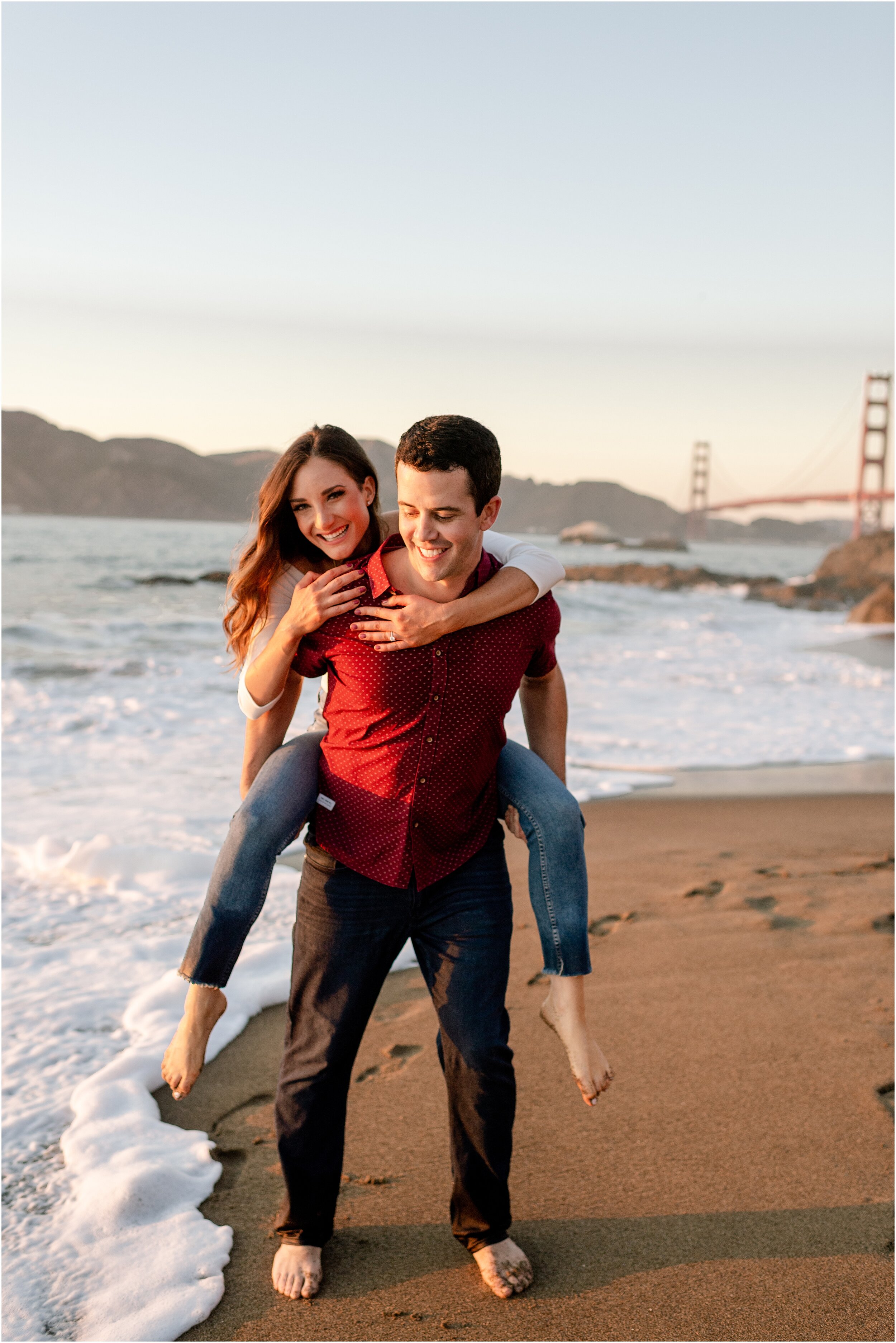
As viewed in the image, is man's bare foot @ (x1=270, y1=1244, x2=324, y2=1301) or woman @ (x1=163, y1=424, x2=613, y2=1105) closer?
woman @ (x1=163, y1=424, x2=613, y2=1105)

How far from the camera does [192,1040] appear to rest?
1604 mm

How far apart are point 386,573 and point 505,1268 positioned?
1219 mm

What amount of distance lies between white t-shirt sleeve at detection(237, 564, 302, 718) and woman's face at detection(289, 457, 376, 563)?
3.5 inches

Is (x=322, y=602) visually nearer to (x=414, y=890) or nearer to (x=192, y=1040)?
(x=414, y=890)

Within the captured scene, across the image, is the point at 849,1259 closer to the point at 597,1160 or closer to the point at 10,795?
the point at 597,1160

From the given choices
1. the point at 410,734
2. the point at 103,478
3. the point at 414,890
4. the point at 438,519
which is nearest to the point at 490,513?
the point at 438,519

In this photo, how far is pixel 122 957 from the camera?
3.16 m

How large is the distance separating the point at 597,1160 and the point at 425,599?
1284mm

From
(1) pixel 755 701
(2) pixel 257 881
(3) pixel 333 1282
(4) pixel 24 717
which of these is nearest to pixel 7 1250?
(3) pixel 333 1282

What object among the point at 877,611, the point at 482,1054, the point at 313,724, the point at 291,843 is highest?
the point at 313,724

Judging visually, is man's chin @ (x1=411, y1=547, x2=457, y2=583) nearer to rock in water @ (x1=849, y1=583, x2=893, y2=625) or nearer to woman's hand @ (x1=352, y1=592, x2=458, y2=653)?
woman's hand @ (x1=352, y1=592, x2=458, y2=653)

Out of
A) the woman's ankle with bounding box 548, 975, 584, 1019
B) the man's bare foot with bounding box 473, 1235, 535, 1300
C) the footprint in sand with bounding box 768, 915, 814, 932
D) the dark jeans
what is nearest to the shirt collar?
the dark jeans

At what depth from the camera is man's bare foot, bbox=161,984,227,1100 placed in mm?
1598

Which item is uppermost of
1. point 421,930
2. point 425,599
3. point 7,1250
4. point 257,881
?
point 425,599
